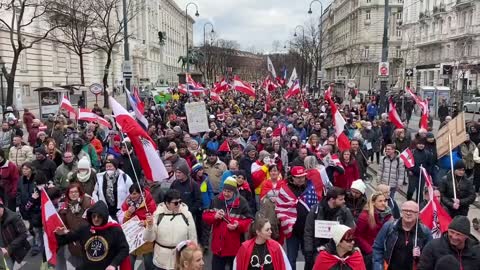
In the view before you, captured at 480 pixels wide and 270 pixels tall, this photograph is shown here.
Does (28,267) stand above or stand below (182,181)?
below

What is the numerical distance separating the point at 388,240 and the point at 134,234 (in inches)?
103

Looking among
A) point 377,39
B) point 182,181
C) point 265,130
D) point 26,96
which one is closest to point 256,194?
point 182,181

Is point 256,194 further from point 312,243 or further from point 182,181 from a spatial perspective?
point 312,243

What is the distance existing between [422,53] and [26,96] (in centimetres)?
5369

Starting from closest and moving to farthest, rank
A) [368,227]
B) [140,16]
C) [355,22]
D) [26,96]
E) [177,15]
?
[368,227]
[26,96]
[140,16]
[355,22]
[177,15]

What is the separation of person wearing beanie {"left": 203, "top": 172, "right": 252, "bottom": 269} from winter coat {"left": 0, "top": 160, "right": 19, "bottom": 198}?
152 inches

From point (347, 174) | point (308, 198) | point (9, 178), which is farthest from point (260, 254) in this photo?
point (9, 178)

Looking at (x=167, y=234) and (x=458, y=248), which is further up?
(x=458, y=248)

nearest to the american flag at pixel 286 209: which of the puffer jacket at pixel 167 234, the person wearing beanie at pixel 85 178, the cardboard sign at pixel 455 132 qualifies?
the puffer jacket at pixel 167 234

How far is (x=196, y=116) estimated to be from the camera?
42.2 feet

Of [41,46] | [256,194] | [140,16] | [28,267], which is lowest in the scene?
[28,267]

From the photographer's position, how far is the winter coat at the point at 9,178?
7.82 metres

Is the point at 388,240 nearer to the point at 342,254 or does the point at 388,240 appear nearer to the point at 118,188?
the point at 342,254

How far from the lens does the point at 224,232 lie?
223 inches
